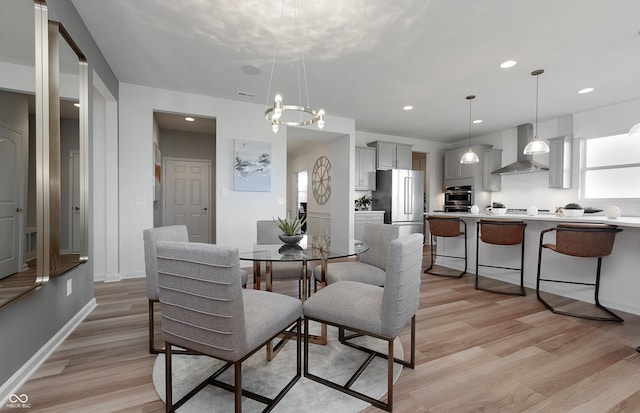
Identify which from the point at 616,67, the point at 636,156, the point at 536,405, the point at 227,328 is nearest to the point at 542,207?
the point at 636,156

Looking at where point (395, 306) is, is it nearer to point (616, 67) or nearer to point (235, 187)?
point (235, 187)

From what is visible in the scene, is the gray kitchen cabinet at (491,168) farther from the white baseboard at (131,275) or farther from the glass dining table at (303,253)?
the white baseboard at (131,275)

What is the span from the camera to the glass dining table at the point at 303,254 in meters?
1.81

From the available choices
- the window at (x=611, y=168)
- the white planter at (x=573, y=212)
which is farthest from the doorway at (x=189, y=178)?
the window at (x=611, y=168)

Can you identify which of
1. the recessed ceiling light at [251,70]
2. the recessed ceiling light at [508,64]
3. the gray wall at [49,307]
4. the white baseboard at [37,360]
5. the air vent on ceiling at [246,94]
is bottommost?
the white baseboard at [37,360]

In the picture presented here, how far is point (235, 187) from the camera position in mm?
4305

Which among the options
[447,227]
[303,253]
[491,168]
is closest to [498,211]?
[447,227]

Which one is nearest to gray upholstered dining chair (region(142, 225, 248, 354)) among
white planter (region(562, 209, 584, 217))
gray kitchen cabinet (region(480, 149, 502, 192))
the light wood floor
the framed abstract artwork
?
the light wood floor

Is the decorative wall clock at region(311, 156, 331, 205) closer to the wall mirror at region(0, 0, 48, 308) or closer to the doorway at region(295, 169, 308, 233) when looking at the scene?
the doorway at region(295, 169, 308, 233)

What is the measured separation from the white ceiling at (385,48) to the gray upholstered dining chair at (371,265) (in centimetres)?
181

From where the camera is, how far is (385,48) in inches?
111

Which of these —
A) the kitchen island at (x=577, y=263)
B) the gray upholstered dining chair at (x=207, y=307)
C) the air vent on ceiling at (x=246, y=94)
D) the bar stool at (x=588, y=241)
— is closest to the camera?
the gray upholstered dining chair at (x=207, y=307)

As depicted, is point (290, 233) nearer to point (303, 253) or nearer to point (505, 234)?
point (303, 253)

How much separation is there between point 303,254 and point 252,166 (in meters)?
2.82
